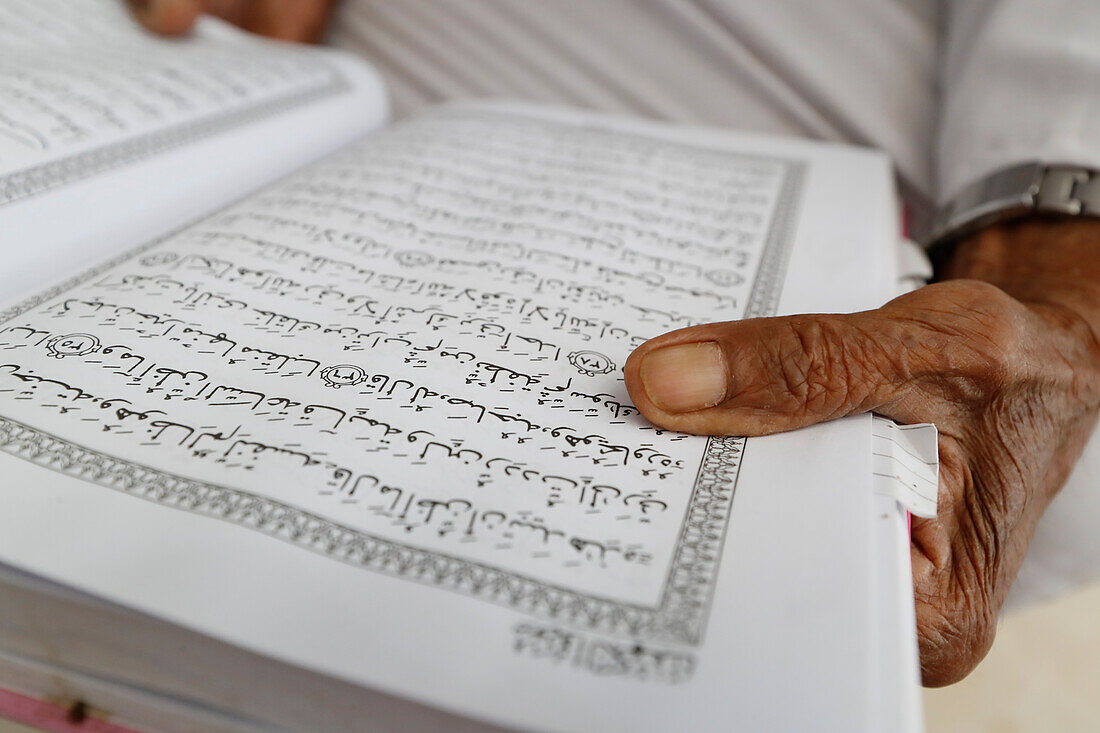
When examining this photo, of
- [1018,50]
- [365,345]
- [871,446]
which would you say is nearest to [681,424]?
[871,446]

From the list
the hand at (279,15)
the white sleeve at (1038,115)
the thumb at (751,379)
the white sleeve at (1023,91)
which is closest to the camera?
the thumb at (751,379)

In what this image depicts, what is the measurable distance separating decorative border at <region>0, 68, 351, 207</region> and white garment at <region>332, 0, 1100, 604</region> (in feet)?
1.40

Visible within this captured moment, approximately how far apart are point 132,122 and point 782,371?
2.24 ft

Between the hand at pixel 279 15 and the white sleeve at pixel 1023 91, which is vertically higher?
the hand at pixel 279 15

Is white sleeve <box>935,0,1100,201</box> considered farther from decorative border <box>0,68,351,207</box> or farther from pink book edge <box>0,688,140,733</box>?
pink book edge <box>0,688,140,733</box>

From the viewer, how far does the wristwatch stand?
0.84 meters

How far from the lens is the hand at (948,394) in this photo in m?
0.49

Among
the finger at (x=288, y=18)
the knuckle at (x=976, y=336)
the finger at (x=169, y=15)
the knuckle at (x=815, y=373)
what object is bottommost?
the knuckle at (x=815, y=373)

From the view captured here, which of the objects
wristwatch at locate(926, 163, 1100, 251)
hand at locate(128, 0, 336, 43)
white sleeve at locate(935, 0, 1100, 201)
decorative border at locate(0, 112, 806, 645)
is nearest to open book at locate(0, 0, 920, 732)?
decorative border at locate(0, 112, 806, 645)

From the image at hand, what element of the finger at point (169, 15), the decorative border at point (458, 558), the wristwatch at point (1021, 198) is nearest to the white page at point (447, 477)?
the decorative border at point (458, 558)

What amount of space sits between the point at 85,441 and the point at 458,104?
2.72 feet

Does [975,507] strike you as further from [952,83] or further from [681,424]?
[952,83]

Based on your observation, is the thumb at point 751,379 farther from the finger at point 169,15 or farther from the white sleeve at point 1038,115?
the finger at point 169,15

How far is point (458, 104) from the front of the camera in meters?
1.16
